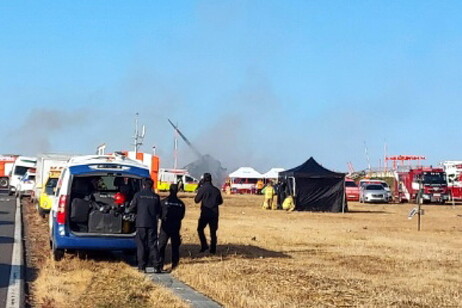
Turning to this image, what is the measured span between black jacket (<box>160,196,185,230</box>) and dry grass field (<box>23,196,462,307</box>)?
2.83 feet

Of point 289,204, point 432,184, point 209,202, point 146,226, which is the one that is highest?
point 432,184

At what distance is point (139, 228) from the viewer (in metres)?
14.5

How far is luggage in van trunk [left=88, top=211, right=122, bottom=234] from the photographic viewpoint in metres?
15.3

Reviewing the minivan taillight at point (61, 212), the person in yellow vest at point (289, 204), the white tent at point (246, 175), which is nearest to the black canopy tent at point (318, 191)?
the person in yellow vest at point (289, 204)

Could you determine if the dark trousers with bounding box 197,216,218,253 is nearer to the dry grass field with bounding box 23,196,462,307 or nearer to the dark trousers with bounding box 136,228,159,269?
the dry grass field with bounding box 23,196,462,307

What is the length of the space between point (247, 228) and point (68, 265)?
11.5m

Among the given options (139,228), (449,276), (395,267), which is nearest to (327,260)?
(395,267)

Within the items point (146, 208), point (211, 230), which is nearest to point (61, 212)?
point (146, 208)

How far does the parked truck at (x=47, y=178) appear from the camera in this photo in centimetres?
2730

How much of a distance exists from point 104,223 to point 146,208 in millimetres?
1274

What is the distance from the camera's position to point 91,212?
1538 centimetres

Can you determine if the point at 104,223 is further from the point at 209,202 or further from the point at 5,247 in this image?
the point at 5,247

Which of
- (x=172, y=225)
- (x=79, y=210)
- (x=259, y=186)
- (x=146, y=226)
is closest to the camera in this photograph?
(x=146, y=226)

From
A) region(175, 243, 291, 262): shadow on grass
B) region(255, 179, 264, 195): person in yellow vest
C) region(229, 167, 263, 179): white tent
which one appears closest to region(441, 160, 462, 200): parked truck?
region(255, 179, 264, 195): person in yellow vest
